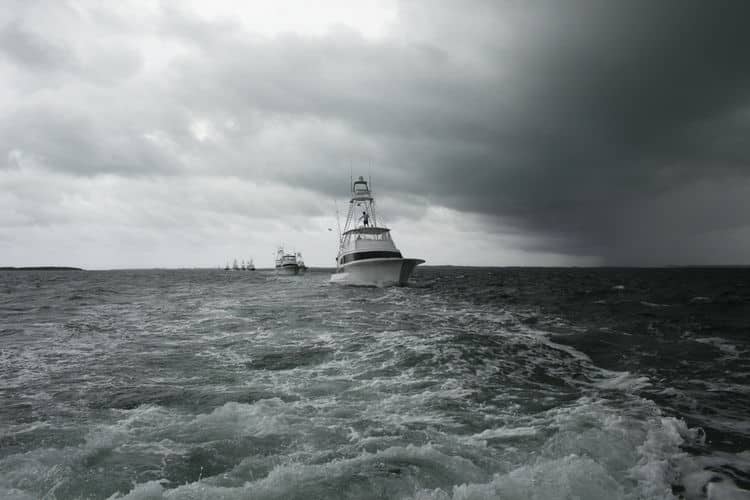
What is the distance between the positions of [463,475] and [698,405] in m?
5.49

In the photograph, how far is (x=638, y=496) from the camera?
4.21m

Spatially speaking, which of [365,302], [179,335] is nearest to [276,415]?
[179,335]

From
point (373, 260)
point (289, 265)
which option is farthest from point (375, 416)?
point (289, 265)

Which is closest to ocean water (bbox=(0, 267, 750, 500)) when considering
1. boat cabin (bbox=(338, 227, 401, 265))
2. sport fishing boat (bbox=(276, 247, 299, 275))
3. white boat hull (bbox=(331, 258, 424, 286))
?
white boat hull (bbox=(331, 258, 424, 286))

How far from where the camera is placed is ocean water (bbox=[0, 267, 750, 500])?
172 inches

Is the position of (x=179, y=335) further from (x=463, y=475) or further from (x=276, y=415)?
(x=463, y=475)

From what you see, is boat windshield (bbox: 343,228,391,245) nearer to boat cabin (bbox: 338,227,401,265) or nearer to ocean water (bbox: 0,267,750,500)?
boat cabin (bbox: 338,227,401,265)

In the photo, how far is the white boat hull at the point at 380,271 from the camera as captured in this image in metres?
34.7

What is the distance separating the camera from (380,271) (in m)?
35.6

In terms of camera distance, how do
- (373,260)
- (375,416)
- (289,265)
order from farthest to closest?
(289,265) < (373,260) < (375,416)

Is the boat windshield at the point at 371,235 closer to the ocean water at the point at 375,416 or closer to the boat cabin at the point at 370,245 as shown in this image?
the boat cabin at the point at 370,245

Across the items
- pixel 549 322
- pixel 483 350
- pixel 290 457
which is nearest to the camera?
pixel 290 457

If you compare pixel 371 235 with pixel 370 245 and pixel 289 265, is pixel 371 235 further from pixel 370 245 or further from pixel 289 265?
pixel 289 265

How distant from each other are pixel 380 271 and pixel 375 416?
29.3 meters
